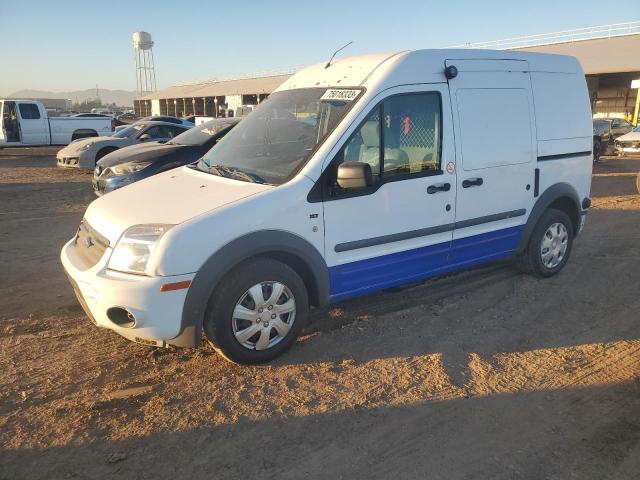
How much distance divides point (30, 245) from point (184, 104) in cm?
6113

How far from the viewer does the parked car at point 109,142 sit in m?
12.9

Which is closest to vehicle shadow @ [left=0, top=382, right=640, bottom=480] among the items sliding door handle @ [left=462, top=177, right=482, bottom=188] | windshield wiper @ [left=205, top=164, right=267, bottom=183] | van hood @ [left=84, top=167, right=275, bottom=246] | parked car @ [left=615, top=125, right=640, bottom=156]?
van hood @ [left=84, top=167, right=275, bottom=246]

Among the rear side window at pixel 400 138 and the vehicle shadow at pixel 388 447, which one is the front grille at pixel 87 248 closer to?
the vehicle shadow at pixel 388 447

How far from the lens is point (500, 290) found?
514cm

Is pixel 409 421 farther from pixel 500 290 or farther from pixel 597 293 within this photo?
pixel 597 293

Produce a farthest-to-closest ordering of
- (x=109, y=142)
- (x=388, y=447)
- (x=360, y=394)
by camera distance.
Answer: (x=109, y=142)
(x=360, y=394)
(x=388, y=447)

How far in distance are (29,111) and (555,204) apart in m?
20.0

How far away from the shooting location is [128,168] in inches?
322

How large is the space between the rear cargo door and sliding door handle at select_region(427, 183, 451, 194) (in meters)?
0.15

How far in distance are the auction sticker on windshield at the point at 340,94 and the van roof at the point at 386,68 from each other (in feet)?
0.25

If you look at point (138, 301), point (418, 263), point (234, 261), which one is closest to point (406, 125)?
point (418, 263)

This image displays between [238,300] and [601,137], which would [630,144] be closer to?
[601,137]

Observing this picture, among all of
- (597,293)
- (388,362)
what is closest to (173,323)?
(388,362)

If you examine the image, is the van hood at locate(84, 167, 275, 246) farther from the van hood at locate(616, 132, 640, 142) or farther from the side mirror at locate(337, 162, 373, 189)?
the van hood at locate(616, 132, 640, 142)
